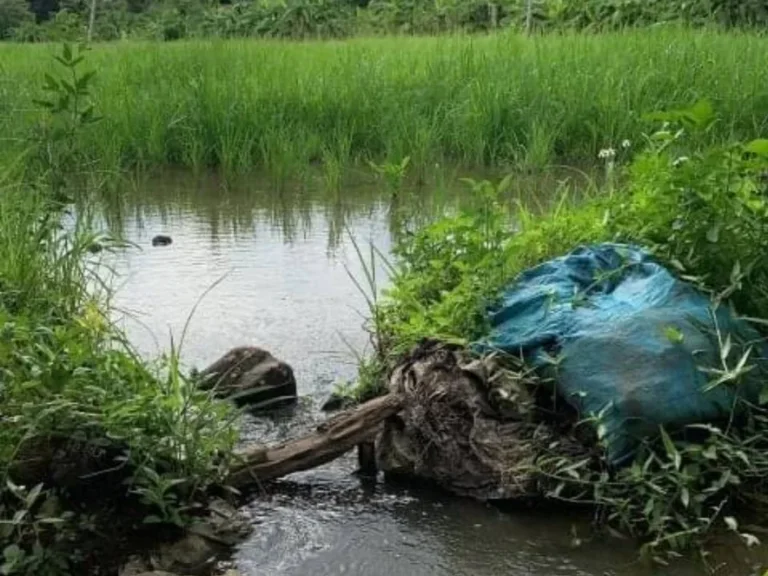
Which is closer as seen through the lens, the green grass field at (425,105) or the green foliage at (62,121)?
the green foliage at (62,121)

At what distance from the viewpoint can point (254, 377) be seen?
3.66 m

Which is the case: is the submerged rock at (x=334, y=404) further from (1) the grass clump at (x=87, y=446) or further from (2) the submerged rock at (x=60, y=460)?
(2) the submerged rock at (x=60, y=460)

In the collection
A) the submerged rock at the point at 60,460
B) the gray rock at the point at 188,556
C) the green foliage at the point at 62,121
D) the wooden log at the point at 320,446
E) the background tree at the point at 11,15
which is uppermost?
the background tree at the point at 11,15

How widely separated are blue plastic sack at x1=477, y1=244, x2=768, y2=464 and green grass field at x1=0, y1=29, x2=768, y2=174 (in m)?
3.60

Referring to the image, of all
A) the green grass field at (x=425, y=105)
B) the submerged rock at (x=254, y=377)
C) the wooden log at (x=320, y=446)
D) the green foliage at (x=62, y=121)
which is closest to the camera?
the wooden log at (x=320, y=446)

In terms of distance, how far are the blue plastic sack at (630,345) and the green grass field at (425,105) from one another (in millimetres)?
3598

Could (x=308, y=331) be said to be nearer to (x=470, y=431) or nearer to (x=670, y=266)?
(x=470, y=431)

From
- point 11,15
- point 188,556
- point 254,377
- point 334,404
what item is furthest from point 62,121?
point 11,15

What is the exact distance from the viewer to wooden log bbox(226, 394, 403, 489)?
10.1ft

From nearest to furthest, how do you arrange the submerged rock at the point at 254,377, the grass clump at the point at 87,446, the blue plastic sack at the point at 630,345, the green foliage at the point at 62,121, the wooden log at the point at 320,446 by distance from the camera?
the grass clump at the point at 87,446 < the blue plastic sack at the point at 630,345 < the wooden log at the point at 320,446 < the submerged rock at the point at 254,377 < the green foliage at the point at 62,121

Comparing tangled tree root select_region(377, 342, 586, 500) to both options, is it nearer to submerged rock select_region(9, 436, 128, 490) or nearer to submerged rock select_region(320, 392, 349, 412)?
submerged rock select_region(320, 392, 349, 412)

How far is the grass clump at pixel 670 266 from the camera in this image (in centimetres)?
283

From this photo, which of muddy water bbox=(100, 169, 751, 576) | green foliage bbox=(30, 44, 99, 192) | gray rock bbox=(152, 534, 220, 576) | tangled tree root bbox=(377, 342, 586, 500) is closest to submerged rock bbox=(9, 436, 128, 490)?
gray rock bbox=(152, 534, 220, 576)

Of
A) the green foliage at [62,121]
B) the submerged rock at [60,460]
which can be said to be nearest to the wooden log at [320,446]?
the submerged rock at [60,460]
